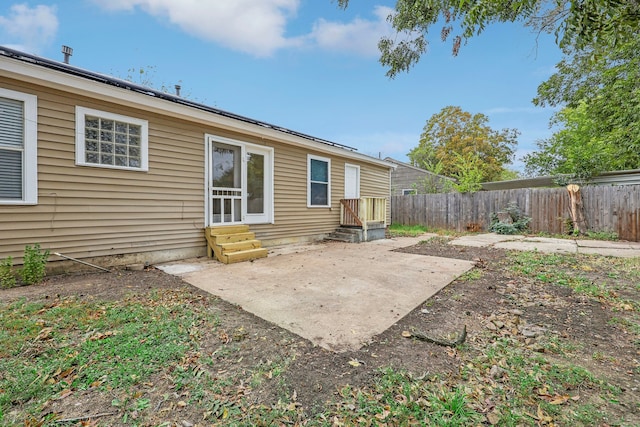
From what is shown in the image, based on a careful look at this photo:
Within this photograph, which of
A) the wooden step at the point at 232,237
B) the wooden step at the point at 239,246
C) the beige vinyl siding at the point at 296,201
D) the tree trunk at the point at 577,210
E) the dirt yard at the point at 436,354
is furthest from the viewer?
the tree trunk at the point at 577,210

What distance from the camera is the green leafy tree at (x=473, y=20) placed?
6.95 feet

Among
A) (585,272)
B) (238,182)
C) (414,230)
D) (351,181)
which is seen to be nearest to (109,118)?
(238,182)

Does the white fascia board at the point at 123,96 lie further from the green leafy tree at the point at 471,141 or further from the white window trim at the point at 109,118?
the green leafy tree at the point at 471,141

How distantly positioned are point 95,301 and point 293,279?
92.0 inches

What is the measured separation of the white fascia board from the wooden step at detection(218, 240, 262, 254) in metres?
2.46

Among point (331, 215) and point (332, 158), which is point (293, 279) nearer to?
point (331, 215)

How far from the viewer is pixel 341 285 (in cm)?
384

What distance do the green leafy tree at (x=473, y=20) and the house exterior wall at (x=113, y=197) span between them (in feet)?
12.5

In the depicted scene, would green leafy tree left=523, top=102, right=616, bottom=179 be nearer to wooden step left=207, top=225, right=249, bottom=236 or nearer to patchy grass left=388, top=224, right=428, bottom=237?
patchy grass left=388, top=224, right=428, bottom=237

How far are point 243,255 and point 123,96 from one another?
3.30m

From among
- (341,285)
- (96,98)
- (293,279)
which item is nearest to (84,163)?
(96,98)

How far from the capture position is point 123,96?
441cm

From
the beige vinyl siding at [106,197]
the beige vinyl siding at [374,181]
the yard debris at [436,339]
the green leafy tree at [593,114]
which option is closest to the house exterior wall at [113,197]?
the beige vinyl siding at [106,197]

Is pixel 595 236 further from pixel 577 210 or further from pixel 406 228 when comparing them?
pixel 406 228
